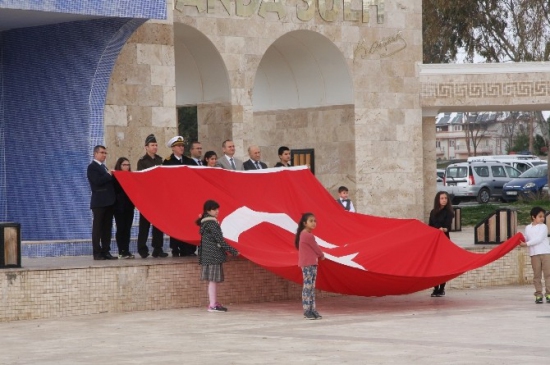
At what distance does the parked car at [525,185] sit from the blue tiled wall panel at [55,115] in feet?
78.0

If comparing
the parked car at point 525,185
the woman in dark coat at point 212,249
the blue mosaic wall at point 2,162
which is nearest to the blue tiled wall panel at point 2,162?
the blue mosaic wall at point 2,162

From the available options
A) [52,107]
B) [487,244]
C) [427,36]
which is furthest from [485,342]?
[427,36]

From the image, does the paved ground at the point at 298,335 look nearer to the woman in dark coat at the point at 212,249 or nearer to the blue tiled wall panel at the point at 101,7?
the woman in dark coat at the point at 212,249

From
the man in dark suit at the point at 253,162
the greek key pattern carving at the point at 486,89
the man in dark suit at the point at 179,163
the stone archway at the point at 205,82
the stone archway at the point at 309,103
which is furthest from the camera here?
the greek key pattern carving at the point at 486,89

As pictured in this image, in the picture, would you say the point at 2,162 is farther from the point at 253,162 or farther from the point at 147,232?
the point at 253,162

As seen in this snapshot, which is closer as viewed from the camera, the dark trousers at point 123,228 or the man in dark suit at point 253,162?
the dark trousers at point 123,228

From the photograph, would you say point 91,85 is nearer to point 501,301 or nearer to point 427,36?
point 501,301

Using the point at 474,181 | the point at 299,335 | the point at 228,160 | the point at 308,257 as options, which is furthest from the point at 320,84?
the point at 474,181

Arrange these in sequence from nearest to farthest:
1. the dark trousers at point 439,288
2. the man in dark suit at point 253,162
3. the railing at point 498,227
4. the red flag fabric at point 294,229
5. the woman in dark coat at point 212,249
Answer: the woman in dark coat at point 212,249 < the red flag fabric at point 294,229 < the dark trousers at point 439,288 < the man in dark suit at point 253,162 < the railing at point 498,227

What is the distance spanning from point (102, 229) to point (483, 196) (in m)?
27.9

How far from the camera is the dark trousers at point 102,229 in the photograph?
16984 mm

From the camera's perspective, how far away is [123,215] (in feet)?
56.5

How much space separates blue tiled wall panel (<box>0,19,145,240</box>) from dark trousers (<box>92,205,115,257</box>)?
2.65 m
